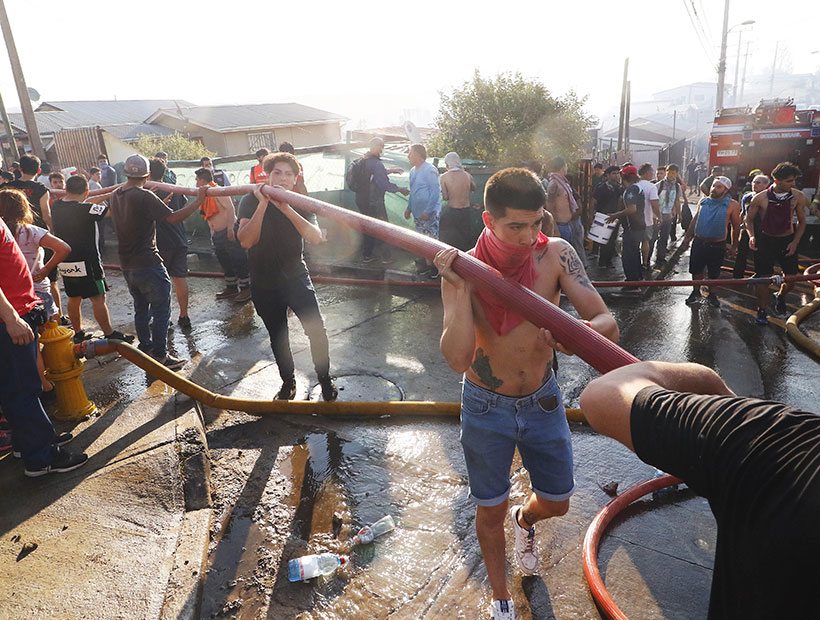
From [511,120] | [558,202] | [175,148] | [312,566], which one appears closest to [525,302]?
[312,566]

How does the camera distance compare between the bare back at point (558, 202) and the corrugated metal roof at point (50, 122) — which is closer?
the bare back at point (558, 202)

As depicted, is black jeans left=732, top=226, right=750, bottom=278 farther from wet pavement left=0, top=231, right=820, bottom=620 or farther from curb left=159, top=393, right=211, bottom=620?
curb left=159, top=393, right=211, bottom=620

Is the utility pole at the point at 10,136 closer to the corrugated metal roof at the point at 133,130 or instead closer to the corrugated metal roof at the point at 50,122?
the corrugated metal roof at the point at 133,130

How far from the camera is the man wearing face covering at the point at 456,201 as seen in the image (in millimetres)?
9094

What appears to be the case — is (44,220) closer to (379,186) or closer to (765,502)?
(379,186)

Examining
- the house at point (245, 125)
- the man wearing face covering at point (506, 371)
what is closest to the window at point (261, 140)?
the house at point (245, 125)

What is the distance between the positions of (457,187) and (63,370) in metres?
6.44

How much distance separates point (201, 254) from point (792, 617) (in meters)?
12.7

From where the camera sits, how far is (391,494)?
3674 millimetres

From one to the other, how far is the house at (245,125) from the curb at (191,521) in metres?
28.0

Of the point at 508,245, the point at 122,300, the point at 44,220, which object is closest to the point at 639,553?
the point at 508,245

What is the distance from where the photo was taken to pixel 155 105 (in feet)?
131

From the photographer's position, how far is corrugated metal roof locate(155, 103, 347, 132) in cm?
2981

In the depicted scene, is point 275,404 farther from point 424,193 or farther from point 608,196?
point 608,196
